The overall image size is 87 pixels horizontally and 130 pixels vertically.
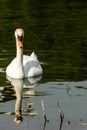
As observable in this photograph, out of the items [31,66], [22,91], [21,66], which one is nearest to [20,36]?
[21,66]

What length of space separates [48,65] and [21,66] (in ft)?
3.58

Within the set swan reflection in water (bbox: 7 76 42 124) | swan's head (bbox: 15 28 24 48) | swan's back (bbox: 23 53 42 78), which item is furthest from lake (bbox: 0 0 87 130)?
swan's head (bbox: 15 28 24 48)

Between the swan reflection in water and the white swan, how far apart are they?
245mm

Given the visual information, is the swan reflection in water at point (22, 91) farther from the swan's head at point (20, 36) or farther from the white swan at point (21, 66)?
the swan's head at point (20, 36)

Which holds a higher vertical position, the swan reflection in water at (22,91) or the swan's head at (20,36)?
the swan's head at (20,36)

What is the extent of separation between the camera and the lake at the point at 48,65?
14703 mm

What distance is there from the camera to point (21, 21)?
31.2 metres

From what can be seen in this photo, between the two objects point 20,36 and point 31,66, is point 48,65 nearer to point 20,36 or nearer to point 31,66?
point 31,66

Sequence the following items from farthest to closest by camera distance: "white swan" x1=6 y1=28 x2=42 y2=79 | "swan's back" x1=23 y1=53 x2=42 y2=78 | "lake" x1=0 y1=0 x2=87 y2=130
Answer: "swan's back" x1=23 y1=53 x2=42 y2=78 → "white swan" x1=6 y1=28 x2=42 y2=79 → "lake" x1=0 y1=0 x2=87 y2=130

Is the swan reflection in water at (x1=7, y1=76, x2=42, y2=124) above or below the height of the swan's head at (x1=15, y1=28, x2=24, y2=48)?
below

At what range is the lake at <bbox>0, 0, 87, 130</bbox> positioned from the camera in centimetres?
1470

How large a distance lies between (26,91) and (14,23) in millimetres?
12633

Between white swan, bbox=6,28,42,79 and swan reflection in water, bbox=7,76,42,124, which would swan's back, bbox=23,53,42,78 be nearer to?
white swan, bbox=6,28,42,79

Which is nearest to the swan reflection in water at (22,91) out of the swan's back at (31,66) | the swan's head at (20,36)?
the swan's back at (31,66)
